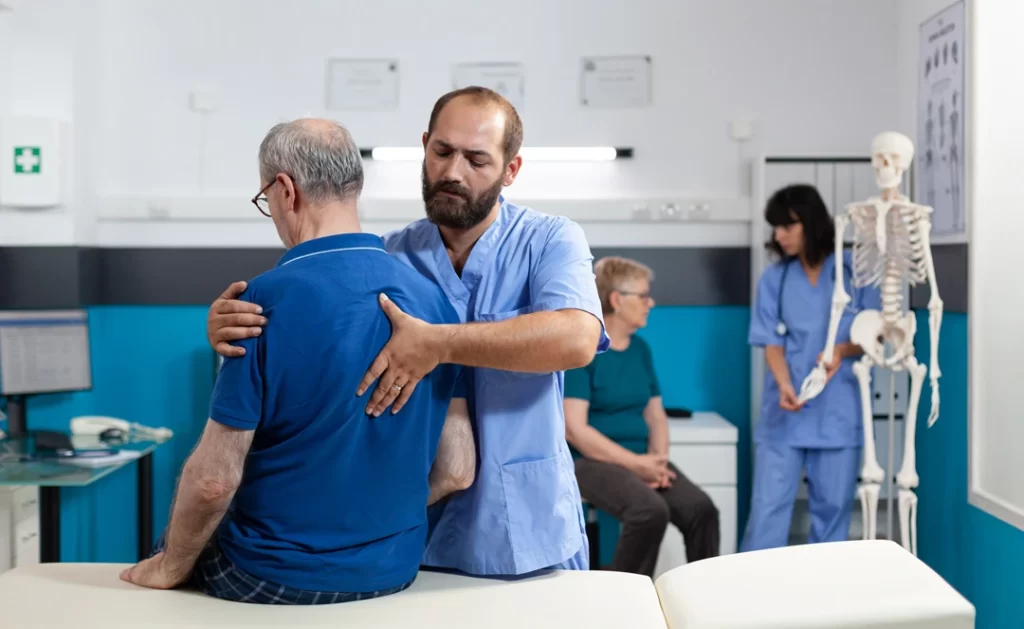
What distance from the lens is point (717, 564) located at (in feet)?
5.57

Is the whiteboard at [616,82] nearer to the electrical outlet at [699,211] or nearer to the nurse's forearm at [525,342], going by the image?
the electrical outlet at [699,211]

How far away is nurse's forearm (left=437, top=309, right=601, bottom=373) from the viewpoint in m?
1.57

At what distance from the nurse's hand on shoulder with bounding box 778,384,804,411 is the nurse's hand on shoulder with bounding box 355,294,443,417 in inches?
91.2

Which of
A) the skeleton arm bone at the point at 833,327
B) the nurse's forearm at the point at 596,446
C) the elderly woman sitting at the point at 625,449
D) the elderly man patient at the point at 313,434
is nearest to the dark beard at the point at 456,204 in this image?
the elderly man patient at the point at 313,434

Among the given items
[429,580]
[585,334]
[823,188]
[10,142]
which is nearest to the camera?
[585,334]

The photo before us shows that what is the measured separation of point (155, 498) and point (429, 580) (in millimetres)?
2944

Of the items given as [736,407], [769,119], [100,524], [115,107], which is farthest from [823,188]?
[100,524]

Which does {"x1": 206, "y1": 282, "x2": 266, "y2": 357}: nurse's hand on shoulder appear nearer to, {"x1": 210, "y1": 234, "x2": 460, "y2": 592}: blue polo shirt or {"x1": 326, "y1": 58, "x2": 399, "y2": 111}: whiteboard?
{"x1": 210, "y1": 234, "x2": 460, "y2": 592}: blue polo shirt

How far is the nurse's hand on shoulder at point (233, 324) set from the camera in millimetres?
1459

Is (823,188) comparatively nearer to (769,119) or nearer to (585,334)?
(769,119)

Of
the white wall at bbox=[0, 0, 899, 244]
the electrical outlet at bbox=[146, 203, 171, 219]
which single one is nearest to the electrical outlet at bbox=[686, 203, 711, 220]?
the white wall at bbox=[0, 0, 899, 244]

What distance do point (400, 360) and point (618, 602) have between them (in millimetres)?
546

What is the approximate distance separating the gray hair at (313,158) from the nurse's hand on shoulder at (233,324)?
220mm

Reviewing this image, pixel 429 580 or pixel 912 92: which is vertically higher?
pixel 912 92
